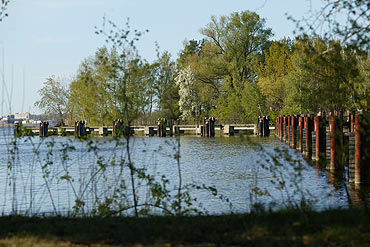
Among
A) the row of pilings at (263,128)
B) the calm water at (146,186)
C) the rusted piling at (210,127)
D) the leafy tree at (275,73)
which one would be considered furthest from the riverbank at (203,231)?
the leafy tree at (275,73)

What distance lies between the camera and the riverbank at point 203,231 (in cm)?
650

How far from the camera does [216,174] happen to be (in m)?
22.0

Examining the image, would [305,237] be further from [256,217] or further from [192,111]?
[192,111]

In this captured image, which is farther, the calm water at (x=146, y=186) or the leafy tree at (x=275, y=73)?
the leafy tree at (x=275, y=73)

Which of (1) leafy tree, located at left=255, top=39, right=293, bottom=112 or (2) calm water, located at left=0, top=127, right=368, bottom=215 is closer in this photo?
(2) calm water, located at left=0, top=127, right=368, bottom=215

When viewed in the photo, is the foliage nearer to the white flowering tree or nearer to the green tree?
the green tree

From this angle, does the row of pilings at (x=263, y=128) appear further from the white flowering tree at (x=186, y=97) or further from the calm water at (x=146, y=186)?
the calm water at (x=146, y=186)

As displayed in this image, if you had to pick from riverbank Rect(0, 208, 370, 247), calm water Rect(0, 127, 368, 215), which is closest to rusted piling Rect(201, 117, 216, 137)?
calm water Rect(0, 127, 368, 215)

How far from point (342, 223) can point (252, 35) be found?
60089 millimetres

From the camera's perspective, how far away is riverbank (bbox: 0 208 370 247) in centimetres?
650

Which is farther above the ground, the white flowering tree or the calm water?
the white flowering tree

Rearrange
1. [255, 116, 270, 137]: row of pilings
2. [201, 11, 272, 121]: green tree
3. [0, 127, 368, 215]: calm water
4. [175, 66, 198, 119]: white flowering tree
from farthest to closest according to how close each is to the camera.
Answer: [175, 66, 198, 119]: white flowering tree, [201, 11, 272, 121]: green tree, [255, 116, 270, 137]: row of pilings, [0, 127, 368, 215]: calm water

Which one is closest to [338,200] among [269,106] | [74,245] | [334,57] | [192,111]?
[334,57]

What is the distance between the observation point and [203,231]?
7.04 meters
